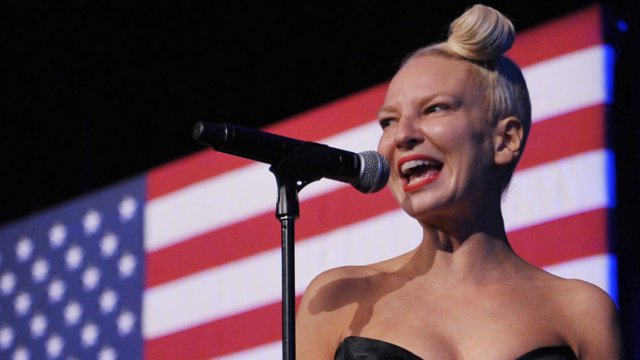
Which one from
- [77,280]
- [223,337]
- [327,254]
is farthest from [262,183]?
[77,280]

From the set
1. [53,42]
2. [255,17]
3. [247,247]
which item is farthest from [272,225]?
[53,42]

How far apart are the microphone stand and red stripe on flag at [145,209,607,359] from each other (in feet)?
2.88

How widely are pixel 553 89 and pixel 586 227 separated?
0.33 m

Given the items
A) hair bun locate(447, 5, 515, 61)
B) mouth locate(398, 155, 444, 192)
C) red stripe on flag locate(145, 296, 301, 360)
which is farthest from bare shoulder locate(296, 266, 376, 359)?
red stripe on flag locate(145, 296, 301, 360)

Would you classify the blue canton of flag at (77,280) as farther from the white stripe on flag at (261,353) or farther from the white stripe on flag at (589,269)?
the white stripe on flag at (589,269)

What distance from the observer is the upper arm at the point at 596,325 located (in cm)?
188

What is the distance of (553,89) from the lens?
7.69 feet

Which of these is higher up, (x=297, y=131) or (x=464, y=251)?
(x=297, y=131)

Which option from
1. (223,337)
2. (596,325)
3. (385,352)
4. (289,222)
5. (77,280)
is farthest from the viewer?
(77,280)

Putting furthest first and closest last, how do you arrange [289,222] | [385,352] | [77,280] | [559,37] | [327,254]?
1. [77,280]
2. [327,254]
3. [559,37]
4. [385,352]
5. [289,222]

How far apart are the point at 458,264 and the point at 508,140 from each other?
25 centimetres

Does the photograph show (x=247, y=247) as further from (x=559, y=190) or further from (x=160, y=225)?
(x=559, y=190)

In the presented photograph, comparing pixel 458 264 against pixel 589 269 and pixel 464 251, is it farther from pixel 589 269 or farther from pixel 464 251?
pixel 589 269

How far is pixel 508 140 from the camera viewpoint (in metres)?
1.93
